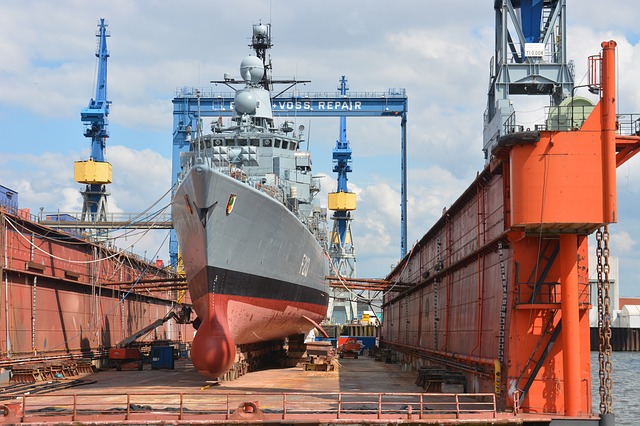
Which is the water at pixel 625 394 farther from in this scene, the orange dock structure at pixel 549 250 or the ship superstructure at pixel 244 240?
the ship superstructure at pixel 244 240

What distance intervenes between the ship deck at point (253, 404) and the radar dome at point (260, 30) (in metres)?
21.1

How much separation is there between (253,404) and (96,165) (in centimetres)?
3813

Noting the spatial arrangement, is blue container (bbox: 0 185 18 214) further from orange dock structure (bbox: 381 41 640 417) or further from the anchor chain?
the anchor chain

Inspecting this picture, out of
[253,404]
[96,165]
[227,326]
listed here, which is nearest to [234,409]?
[253,404]

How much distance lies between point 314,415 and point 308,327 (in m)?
19.1

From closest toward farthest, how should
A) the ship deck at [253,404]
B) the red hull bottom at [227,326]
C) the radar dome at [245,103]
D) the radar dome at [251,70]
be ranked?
the ship deck at [253,404] → the red hull bottom at [227,326] → the radar dome at [245,103] → the radar dome at [251,70]

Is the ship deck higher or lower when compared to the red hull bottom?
lower

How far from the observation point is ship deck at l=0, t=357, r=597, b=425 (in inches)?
587

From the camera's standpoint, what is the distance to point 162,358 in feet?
102

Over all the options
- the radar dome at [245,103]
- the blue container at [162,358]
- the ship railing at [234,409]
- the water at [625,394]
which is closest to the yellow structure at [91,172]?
the radar dome at [245,103]

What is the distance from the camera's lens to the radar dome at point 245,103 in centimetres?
3416

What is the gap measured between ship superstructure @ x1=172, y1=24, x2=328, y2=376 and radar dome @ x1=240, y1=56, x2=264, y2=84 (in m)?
2.79

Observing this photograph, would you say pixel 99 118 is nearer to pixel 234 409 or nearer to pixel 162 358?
pixel 162 358

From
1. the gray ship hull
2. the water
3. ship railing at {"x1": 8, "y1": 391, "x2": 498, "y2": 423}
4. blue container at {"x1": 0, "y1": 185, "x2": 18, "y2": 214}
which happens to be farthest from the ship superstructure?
the water
